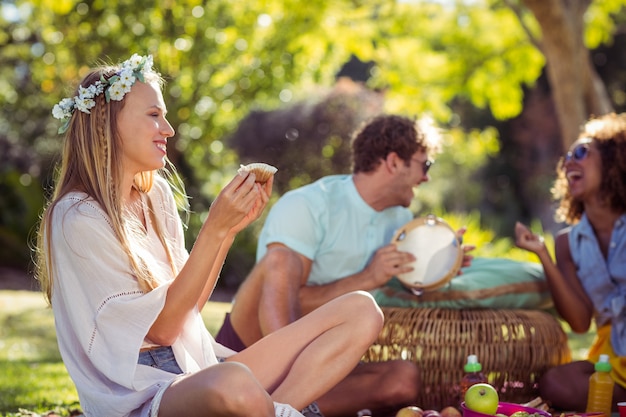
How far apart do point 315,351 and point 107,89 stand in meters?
1.16

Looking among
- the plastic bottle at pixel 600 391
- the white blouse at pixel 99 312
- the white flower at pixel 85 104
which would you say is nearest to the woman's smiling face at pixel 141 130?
the white flower at pixel 85 104

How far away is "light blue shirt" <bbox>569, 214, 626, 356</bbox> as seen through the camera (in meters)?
4.34

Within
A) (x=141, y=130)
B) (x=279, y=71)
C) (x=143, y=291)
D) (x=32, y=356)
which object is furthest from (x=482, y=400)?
(x=279, y=71)

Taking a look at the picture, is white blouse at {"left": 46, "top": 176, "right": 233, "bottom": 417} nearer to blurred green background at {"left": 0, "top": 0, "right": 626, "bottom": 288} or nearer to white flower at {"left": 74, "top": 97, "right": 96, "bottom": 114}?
white flower at {"left": 74, "top": 97, "right": 96, "bottom": 114}

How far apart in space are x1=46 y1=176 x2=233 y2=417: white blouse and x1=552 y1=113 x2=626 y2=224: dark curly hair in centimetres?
276

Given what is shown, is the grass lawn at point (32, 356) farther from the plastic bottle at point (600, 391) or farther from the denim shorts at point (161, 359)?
the plastic bottle at point (600, 391)

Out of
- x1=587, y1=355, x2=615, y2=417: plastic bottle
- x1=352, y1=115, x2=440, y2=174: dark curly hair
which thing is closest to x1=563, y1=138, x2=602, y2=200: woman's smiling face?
x1=352, y1=115, x2=440, y2=174: dark curly hair

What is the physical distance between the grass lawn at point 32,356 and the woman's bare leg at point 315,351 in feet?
2.72

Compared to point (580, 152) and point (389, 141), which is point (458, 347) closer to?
point (389, 141)

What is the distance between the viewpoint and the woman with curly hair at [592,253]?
4.31 m

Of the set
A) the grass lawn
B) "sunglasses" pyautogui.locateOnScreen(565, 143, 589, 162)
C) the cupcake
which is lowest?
the grass lawn

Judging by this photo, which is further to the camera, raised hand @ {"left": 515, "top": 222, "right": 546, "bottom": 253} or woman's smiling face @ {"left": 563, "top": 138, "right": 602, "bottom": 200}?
woman's smiling face @ {"left": 563, "top": 138, "right": 602, "bottom": 200}

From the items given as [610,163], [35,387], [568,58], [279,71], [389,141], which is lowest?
[35,387]

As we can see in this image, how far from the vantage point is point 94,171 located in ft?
9.51
